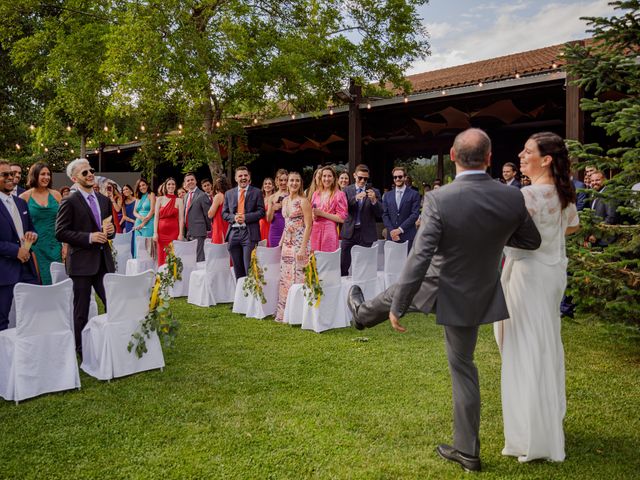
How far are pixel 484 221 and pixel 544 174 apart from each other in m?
0.65

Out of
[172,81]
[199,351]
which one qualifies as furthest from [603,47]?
[172,81]

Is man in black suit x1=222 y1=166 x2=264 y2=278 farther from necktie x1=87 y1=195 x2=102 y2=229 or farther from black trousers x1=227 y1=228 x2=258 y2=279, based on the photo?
necktie x1=87 y1=195 x2=102 y2=229

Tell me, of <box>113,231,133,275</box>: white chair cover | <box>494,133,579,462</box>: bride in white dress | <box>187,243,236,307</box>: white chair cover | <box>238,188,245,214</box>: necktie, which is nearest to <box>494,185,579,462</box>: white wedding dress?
<box>494,133,579,462</box>: bride in white dress

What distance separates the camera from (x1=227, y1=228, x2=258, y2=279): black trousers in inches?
299

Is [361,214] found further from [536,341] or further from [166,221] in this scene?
[536,341]

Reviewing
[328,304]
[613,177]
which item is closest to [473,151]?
[613,177]

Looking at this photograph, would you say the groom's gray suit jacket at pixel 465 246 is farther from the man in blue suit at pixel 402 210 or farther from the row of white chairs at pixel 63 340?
the man in blue suit at pixel 402 210

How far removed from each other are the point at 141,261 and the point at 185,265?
4.16 feet

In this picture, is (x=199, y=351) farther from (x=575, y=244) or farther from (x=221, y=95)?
(x=221, y=95)

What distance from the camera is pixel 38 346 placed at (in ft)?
14.5

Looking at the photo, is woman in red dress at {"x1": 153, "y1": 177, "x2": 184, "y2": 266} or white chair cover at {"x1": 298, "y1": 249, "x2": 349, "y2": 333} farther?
woman in red dress at {"x1": 153, "y1": 177, "x2": 184, "y2": 266}

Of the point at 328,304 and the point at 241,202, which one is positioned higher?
the point at 241,202

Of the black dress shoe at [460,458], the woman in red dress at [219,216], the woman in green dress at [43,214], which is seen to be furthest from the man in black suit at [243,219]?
the black dress shoe at [460,458]

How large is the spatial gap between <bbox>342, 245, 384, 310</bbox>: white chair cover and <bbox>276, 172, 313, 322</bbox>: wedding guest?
60 cm
